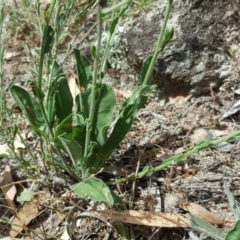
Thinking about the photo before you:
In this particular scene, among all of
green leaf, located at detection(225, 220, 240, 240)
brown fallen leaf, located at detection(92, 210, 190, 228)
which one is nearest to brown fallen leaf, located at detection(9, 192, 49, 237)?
brown fallen leaf, located at detection(92, 210, 190, 228)

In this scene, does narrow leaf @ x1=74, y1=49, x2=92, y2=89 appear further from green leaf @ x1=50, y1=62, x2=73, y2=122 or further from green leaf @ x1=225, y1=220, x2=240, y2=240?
green leaf @ x1=225, y1=220, x2=240, y2=240

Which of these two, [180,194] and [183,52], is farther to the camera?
[183,52]

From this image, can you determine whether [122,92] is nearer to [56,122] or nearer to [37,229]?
[56,122]

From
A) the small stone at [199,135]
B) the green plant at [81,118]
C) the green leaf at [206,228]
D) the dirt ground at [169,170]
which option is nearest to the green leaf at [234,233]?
the green leaf at [206,228]

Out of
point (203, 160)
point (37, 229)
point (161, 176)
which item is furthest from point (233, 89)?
point (37, 229)

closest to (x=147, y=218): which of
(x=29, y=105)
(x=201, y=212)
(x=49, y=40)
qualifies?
(x=201, y=212)
